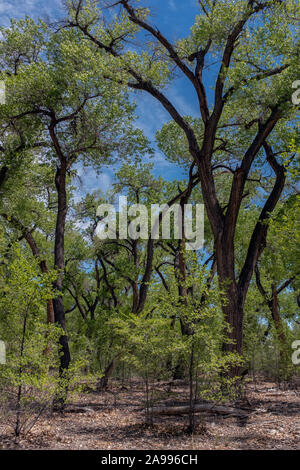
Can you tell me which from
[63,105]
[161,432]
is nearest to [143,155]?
[63,105]

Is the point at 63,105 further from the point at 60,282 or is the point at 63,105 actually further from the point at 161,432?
the point at 161,432

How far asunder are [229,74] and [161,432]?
8093 mm

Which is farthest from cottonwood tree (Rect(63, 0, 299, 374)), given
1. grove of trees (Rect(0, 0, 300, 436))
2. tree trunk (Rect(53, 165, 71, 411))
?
tree trunk (Rect(53, 165, 71, 411))

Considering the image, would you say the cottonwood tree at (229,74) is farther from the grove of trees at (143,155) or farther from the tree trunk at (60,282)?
the tree trunk at (60,282)

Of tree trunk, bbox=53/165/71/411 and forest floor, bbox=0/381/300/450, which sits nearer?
forest floor, bbox=0/381/300/450

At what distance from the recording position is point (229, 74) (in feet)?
31.8

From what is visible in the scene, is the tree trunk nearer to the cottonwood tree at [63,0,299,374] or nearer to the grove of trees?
the grove of trees

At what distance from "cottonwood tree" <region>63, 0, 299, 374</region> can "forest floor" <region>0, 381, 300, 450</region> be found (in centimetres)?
176

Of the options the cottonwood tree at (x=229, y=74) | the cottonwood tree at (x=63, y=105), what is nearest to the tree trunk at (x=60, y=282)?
the cottonwood tree at (x=63, y=105)

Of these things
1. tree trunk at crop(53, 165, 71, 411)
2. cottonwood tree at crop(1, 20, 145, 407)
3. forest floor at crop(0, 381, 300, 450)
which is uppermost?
cottonwood tree at crop(1, 20, 145, 407)

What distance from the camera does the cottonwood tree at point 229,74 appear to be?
30.7 ft

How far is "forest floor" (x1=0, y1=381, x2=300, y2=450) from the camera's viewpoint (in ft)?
20.1
